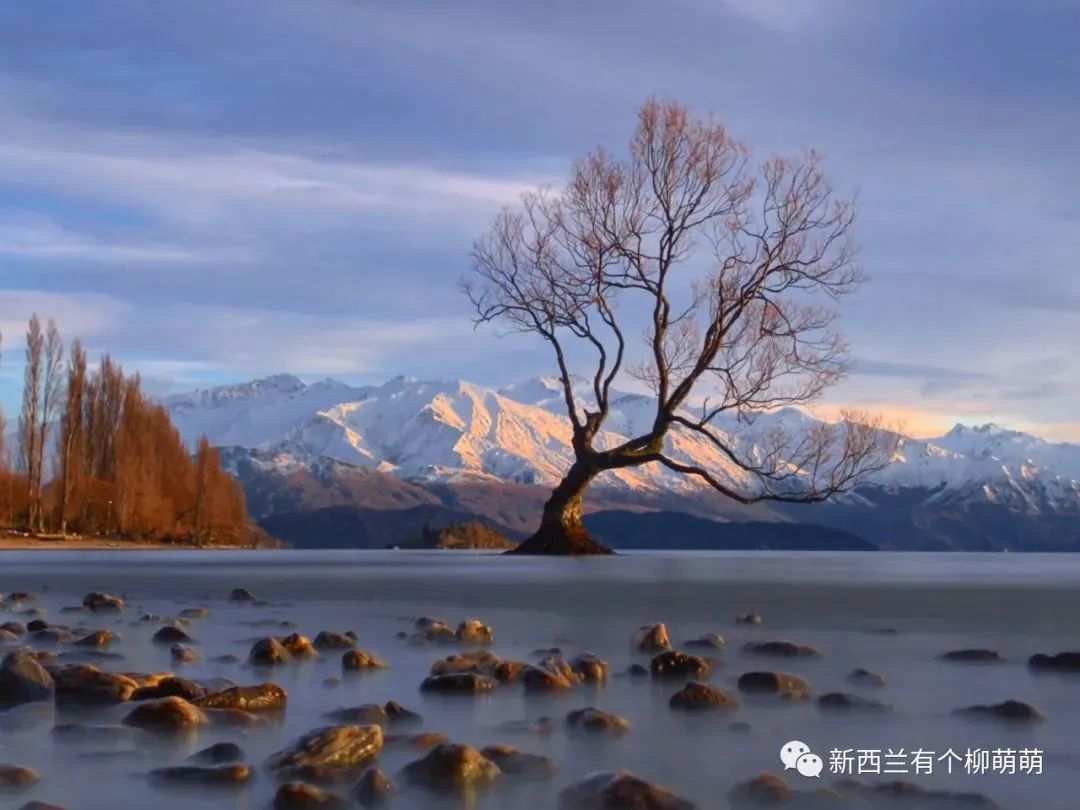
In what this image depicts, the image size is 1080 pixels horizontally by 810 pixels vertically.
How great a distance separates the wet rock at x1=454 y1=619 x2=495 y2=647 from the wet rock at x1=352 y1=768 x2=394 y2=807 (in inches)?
202

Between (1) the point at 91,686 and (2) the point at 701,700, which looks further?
(1) the point at 91,686

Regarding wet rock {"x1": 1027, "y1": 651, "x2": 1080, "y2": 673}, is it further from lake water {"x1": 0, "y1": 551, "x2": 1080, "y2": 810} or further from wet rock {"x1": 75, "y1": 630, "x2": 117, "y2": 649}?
wet rock {"x1": 75, "y1": 630, "x2": 117, "y2": 649}

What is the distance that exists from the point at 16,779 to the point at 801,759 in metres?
2.81

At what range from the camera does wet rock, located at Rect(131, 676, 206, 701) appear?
20.3 feet

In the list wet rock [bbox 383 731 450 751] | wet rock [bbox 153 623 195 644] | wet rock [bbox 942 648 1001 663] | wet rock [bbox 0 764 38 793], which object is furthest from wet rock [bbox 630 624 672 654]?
wet rock [bbox 0 764 38 793]

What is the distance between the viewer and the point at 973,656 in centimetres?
816

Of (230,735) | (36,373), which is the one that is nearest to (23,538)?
(36,373)

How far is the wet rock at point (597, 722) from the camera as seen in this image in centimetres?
542

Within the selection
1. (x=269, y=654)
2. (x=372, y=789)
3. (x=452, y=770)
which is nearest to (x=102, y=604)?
(x=269, y=654)

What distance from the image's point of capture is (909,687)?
6824 millimetres

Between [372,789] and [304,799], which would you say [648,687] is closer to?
[372,789]

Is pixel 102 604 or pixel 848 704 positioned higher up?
pixel 848 704

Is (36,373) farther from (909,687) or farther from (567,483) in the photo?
(909,687)

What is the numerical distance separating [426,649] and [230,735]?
12.4 feet
